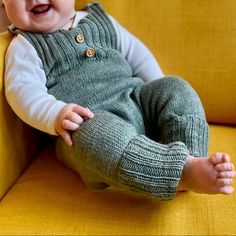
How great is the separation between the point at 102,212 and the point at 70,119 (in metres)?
0.18

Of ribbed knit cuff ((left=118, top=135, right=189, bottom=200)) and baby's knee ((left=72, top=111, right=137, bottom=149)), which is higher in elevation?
baby's knee ((left=72, top=111, right=137, bottom=149))

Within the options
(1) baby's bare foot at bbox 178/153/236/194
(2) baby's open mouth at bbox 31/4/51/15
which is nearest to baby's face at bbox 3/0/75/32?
(2) baby's open mouth at bbox 31/4/51/15

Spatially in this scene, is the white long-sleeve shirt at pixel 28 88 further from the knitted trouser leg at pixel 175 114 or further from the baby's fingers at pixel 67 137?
the knitted trouser leg at pixel 175 114

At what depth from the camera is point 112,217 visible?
2.37 ft

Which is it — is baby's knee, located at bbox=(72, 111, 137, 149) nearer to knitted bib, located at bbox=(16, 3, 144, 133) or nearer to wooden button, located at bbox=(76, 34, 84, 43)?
knitted bib, located at bbox=(16, 3, 144, 133)

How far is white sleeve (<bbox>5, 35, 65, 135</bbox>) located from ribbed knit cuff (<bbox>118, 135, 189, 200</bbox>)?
0.19 metres

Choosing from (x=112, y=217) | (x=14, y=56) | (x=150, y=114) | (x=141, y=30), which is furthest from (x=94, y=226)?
(x=141, y=30)

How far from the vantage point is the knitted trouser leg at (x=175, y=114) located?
2.58 ft

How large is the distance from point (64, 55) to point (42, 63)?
0.17 ft

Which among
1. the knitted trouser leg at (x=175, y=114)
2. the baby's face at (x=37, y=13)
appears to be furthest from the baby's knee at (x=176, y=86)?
A: the baby's face at (x=37, y=13)

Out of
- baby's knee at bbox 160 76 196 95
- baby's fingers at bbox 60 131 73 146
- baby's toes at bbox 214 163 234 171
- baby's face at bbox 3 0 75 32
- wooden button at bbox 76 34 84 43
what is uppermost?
baby's face at bbox 3 0 75 32

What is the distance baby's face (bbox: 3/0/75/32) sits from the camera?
900mm

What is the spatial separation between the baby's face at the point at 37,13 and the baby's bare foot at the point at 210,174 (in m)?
0.45

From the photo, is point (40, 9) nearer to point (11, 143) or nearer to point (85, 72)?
point (85, 72)
